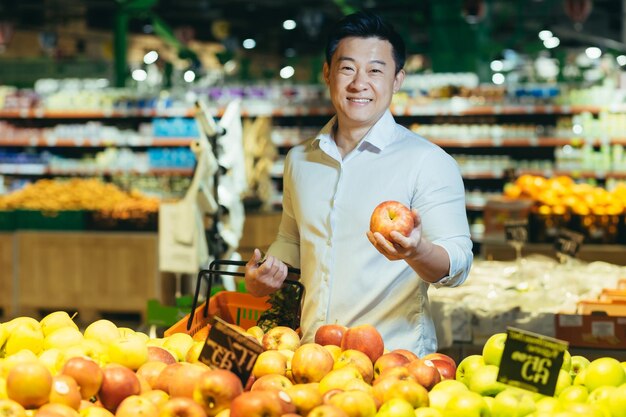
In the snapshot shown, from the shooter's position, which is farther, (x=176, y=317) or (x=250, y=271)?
(x=176, y=317)

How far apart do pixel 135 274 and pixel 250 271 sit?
5574 mm

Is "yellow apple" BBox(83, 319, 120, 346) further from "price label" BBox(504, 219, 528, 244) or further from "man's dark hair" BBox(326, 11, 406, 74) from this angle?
"price label" BBox(504, 219, 528, 244)

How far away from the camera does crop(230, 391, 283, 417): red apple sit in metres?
1.72

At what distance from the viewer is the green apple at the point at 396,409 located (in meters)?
1.79

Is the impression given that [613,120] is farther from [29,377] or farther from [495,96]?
[29,377]

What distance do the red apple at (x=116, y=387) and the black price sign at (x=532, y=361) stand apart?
2.51ft

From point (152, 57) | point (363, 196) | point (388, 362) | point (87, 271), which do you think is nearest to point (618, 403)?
point (388, 362)

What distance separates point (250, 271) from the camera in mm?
2617

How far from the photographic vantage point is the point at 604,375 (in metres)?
2.07

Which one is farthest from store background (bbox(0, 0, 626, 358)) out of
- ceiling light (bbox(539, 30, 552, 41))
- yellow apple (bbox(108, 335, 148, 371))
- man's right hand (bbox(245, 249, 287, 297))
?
ceiling light (bbox(539, 30, 552, 41))

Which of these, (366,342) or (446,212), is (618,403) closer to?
(366,342)

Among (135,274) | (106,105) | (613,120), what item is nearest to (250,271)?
(135,274)

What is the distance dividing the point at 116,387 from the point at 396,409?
1.90 feet

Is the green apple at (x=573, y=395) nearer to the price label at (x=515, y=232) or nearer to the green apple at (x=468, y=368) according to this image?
the green apple at (x=468, y=368)
